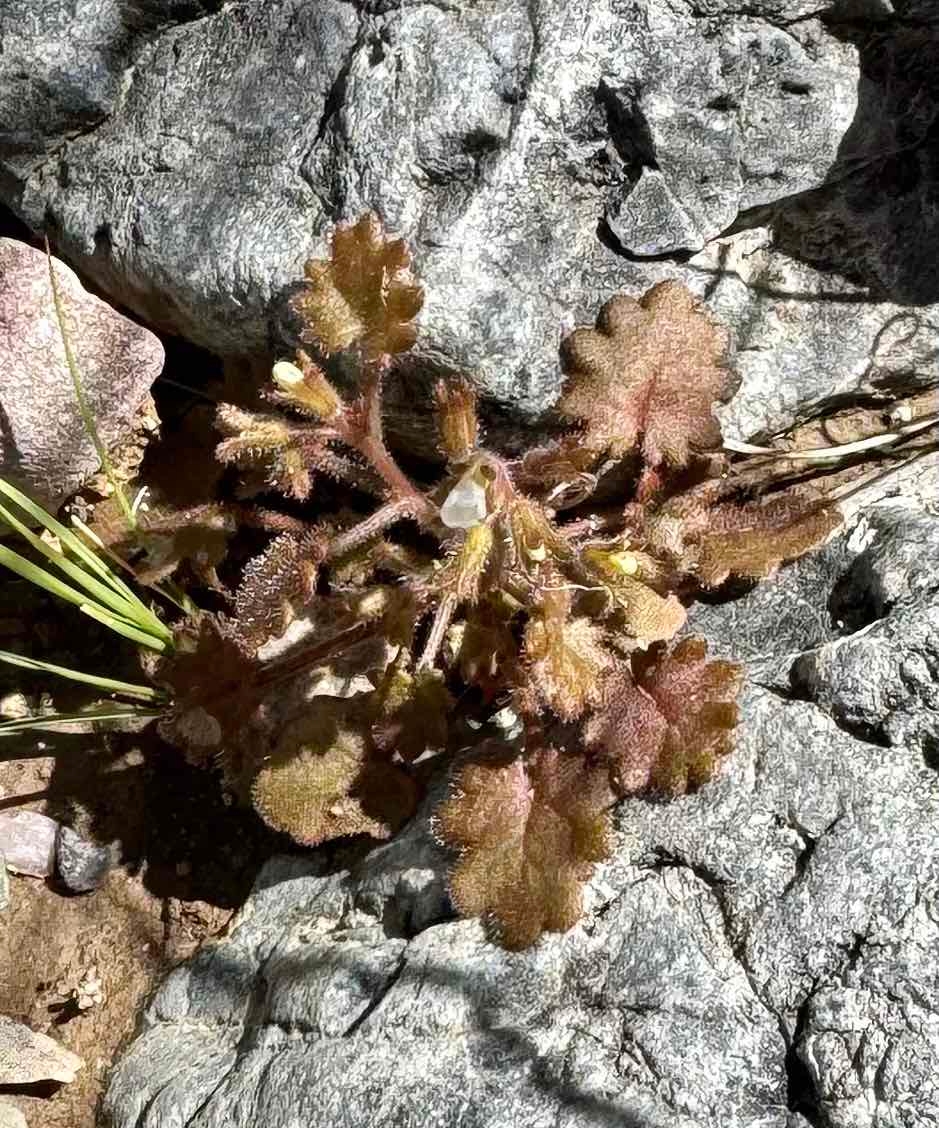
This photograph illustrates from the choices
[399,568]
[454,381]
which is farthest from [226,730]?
[454,381]

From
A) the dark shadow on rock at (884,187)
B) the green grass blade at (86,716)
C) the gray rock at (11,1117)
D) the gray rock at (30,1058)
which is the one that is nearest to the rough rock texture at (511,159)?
the dark shadow on rock at (884,187)

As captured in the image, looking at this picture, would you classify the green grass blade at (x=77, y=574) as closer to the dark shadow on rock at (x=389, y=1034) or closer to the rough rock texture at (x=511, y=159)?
the rough rock texture at (x=511, y=159)

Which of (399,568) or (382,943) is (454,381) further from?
(382,943)

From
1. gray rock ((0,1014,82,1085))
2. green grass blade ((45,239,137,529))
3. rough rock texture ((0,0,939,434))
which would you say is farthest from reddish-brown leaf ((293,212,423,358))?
gray rock ((0,1014,82,1085))

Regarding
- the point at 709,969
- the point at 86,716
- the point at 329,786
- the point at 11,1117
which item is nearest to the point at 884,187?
the point at 709,969

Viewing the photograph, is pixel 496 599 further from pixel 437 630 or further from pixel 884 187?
pixel 884 187

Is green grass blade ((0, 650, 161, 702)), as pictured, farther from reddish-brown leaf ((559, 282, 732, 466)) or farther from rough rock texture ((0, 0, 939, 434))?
reddish-brown leaf ((559, 282, 732, 466))
